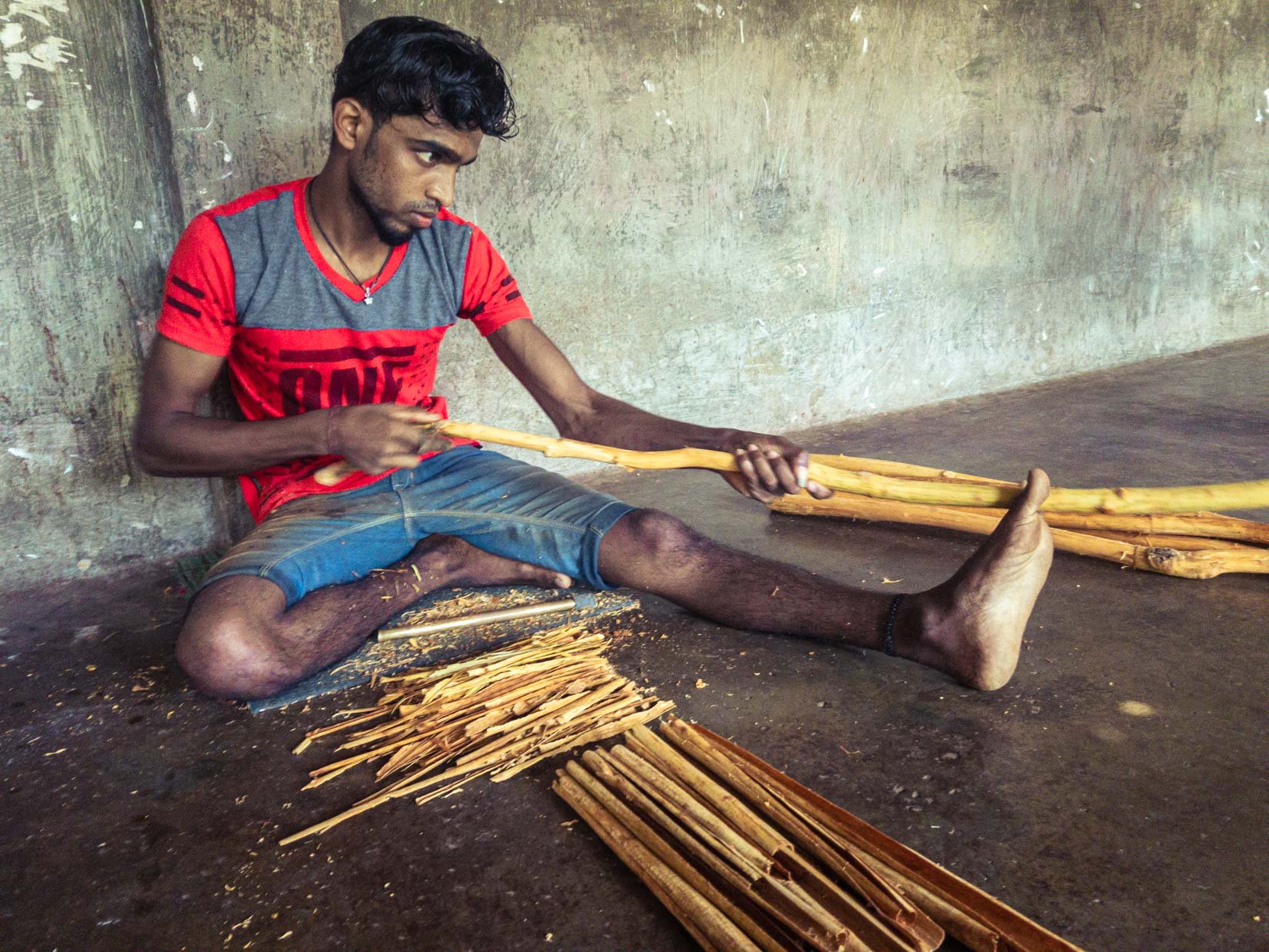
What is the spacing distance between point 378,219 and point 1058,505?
5.46 feet

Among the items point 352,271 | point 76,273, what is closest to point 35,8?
point 76,273

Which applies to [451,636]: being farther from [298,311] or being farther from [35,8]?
[35,8]

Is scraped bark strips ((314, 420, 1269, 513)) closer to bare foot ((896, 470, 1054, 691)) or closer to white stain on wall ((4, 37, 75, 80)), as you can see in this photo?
bare foot ((896, 470, 1054, 691))

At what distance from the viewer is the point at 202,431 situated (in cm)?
211

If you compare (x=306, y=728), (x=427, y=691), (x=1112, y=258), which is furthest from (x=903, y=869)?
(x=1112, y=258)

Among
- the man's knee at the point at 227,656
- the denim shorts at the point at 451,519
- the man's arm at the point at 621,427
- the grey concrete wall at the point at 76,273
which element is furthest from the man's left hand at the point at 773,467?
the grey concrete wall at the point at 76,273

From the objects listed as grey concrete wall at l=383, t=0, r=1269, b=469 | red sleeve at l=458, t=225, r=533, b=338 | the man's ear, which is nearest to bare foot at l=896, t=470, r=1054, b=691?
red sleeve at l=458, t=225, r=533, b=338

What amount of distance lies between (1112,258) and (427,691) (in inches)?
188

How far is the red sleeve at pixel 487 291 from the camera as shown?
2.52m

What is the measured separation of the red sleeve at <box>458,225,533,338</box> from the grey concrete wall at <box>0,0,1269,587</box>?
0.71 m

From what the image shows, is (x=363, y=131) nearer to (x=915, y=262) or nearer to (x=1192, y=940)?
(x=1192, y=940)

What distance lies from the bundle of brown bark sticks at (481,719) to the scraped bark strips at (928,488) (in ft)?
1.56

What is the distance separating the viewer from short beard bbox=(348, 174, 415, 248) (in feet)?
7.29

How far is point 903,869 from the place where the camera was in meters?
1.42
